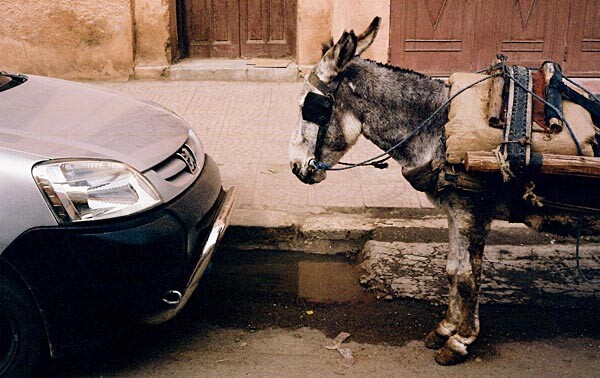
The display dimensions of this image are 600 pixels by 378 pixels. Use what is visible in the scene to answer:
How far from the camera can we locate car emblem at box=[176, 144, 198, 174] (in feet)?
14.7

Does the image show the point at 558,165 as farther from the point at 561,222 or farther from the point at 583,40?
the point at 583,40

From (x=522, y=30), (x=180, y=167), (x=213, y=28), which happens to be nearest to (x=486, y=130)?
(x=180, y=167)

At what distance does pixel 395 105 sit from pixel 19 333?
2.33 meters

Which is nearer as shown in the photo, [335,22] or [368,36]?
[368,36]

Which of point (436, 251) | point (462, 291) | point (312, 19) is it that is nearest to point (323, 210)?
point (436, 251)

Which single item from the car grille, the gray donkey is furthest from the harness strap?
the car grille

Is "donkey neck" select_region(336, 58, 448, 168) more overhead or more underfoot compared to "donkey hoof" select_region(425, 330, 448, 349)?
more overhead

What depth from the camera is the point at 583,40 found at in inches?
375

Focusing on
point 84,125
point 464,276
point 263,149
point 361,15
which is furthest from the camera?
point 361,15

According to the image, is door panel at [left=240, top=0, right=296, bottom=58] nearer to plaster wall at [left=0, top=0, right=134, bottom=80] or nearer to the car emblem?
plaster wall at [left=0, top=0, right=134, bottom=80]

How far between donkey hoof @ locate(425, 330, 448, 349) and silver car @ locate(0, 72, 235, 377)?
1.40m

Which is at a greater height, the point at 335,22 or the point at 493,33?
the point at 335,22

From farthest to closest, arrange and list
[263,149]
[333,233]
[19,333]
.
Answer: [263,149]
[333,233]
[19,333]

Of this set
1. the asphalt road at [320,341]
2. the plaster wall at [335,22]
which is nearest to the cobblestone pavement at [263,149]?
the plaster wall at [335,22]
